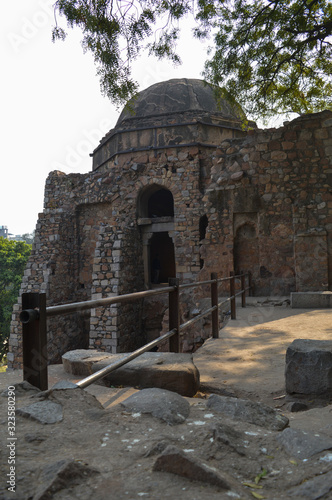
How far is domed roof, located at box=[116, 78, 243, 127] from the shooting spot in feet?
44.4

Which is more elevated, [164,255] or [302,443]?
[164,255]

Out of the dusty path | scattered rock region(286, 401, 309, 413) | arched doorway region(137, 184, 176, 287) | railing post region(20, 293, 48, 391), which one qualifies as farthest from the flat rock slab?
arched doorway region(137, 184, 176, 287)

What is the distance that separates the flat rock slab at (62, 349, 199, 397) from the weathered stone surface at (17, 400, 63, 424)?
34.5 inches

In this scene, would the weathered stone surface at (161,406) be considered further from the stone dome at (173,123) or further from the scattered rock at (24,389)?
the stone dome at (173,123)

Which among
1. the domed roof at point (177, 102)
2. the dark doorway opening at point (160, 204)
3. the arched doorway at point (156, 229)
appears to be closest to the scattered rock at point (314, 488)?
the arched doorway at point (156, 229)

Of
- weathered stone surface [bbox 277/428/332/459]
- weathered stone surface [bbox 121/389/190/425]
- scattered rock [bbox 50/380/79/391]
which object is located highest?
scattered rock [bbox 50/380/79/391]

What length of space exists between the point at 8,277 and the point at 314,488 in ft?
61.1

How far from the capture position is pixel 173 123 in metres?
12.7

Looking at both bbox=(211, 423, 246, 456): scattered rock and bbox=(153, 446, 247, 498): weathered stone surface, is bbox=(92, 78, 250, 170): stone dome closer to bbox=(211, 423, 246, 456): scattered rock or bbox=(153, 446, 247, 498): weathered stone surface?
bbox=(211, 423, 246, 456): scattered rock

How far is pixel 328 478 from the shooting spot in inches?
45.4

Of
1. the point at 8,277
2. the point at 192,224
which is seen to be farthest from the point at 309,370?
the point at 8,277

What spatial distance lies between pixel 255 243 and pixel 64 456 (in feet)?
27.3

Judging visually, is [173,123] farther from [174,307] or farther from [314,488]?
[314,488]

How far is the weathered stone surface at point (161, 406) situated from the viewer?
1.68m
